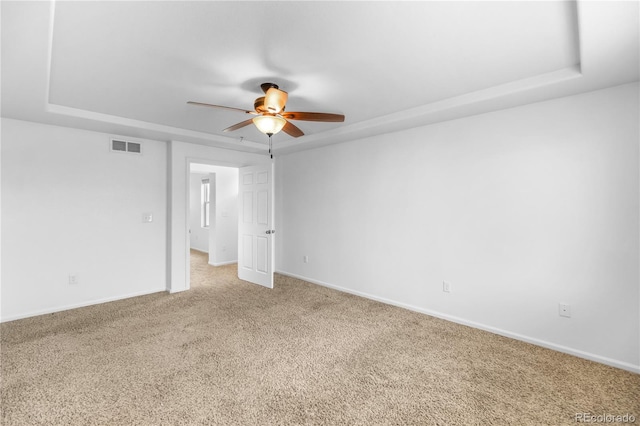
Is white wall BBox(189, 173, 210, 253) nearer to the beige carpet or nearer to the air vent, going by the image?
the air vent

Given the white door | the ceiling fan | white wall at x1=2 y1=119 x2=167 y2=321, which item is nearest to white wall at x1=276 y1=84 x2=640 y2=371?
the white door

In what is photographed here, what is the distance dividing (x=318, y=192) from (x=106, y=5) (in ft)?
12.0

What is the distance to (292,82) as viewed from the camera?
265 cm

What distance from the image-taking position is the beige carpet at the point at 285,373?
1.94 meters

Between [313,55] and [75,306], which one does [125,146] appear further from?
[313,55]

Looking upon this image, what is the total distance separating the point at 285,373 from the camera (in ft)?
7.86

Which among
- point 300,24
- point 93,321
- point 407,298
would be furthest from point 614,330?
point 93,321

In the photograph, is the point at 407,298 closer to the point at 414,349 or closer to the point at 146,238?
the point at 414,349

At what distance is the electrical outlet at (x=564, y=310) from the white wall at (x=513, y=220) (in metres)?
0.05

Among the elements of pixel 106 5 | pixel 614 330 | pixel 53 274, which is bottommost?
pixel 614 330

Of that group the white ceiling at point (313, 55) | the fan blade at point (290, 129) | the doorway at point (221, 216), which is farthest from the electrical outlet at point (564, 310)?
the doorway at point (221, 216)

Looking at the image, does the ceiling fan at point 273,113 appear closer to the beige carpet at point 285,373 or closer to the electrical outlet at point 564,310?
the beige carpet at point 285,373

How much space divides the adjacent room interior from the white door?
4.2 inches

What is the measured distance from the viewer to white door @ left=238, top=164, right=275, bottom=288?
16.1 feet
